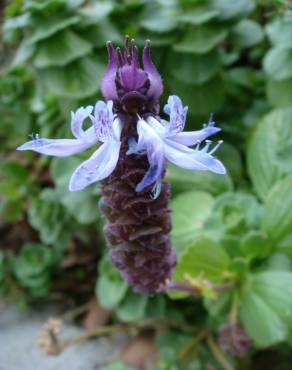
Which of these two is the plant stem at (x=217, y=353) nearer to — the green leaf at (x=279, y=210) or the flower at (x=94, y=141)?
the green leaf at (x=279, y=210)

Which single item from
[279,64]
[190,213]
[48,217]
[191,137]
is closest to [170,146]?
[191,137]

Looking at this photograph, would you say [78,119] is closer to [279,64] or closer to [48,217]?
[279,64]

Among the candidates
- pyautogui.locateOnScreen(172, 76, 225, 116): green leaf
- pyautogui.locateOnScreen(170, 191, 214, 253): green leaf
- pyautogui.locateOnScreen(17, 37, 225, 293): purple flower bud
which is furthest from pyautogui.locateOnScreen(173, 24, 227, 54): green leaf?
pyautogui.locateOnScreen(17, 37, 225, 293): purple flower bud

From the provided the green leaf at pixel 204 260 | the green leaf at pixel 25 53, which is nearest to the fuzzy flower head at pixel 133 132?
the green leaf at pixel 204 260

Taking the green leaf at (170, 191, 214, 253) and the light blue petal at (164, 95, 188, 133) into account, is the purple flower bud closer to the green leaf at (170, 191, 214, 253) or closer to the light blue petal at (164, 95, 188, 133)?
the light blue petal at (164, 95, 188, 133)

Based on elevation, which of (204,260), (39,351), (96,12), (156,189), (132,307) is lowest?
(39,351)

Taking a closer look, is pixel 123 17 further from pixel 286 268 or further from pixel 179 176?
pixel 286 268

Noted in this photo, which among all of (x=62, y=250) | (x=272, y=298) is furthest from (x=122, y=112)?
(x=62, y=250)

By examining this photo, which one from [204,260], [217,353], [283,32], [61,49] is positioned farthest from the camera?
[61,49]
